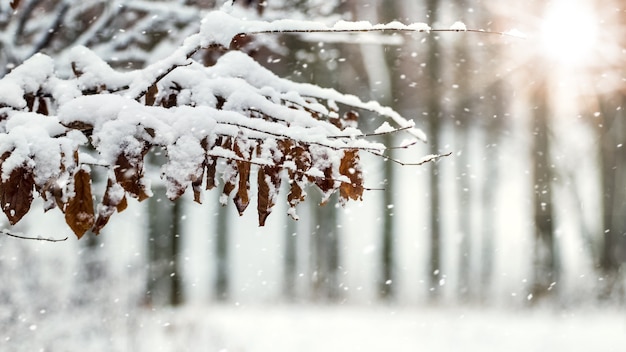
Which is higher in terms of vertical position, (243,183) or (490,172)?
(490,172)

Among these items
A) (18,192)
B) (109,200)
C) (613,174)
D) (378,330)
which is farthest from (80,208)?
(613,174)

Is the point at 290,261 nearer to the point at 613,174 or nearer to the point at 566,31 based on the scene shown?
the point at 566,31

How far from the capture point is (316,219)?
60.0 feet

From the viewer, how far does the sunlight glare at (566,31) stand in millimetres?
13793

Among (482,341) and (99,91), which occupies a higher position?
(99,91)

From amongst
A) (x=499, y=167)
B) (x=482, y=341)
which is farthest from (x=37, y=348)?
(x=499, y=167)

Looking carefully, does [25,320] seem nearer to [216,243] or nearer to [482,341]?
[482,341]

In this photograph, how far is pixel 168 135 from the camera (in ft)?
7.23

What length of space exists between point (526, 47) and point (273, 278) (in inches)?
314

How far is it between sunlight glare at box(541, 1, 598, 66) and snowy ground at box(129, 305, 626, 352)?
495 cm

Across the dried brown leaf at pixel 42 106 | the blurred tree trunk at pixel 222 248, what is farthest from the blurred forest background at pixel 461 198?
the dried brown leaf at pixel 42 106

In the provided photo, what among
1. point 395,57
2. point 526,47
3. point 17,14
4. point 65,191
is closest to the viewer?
point 65,191

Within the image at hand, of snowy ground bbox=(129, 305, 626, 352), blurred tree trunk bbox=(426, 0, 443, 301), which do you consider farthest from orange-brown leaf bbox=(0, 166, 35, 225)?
blurred tree trunk bbox=(426, 0, 443, 301)

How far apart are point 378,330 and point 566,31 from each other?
737cm
